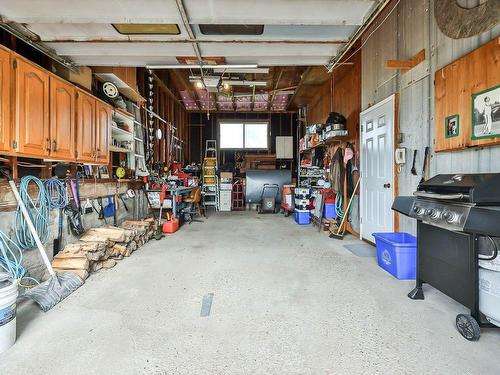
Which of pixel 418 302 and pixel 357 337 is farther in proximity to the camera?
pixel 418 302

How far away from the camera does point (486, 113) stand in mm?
2037

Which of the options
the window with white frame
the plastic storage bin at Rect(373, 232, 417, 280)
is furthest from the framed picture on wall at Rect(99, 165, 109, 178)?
the window with white frame

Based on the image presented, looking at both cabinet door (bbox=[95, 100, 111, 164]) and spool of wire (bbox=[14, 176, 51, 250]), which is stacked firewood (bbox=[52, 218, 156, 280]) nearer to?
spool of wire (bbox=[14, 176, 51, 250])

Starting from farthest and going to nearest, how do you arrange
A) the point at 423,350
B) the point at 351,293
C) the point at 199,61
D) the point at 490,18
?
the point at 199,61
the point at 351,293
the point at 490,18
the point at 423,350

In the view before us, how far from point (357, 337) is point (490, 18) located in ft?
8.58

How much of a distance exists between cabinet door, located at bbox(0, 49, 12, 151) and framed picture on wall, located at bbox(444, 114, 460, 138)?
3.85 meters

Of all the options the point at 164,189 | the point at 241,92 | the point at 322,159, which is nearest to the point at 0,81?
the point at 164,189

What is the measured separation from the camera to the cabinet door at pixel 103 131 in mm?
3506

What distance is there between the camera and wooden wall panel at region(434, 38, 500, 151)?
2.00 m

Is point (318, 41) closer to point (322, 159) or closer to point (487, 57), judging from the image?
point (487, 57)

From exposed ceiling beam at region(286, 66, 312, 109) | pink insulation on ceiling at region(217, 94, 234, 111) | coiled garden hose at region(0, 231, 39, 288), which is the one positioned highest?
pink insulation on ceiling at region(217, 94, 234, 111)

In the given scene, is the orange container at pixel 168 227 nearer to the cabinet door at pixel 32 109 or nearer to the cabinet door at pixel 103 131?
the cabinet door at pixel 103 131

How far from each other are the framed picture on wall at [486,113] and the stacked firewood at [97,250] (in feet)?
12.6

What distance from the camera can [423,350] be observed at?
157cm
